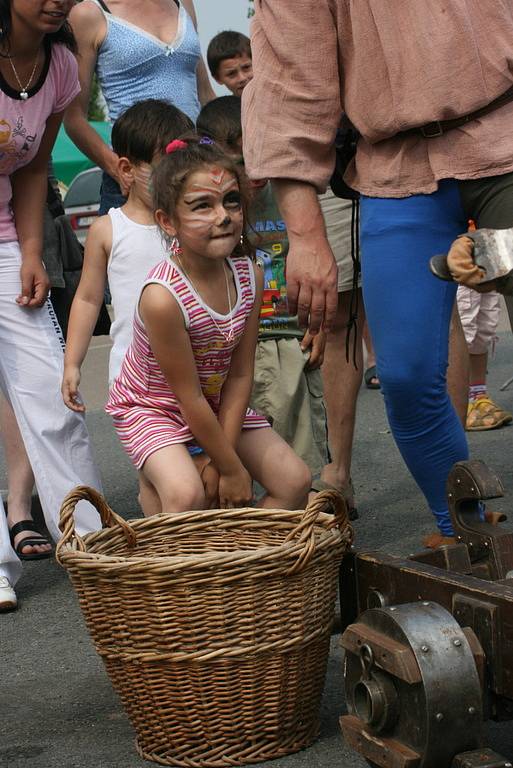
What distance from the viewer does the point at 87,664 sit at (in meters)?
3.81

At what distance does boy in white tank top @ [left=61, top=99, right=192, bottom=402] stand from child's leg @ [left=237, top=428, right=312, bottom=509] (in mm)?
689

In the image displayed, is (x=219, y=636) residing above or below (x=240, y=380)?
below

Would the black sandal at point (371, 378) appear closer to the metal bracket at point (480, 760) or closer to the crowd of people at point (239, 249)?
the crowd of people at point (239, 249)

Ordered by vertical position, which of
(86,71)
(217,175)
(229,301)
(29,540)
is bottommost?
(29,540)

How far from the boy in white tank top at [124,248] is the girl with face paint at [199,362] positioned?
0.40 m

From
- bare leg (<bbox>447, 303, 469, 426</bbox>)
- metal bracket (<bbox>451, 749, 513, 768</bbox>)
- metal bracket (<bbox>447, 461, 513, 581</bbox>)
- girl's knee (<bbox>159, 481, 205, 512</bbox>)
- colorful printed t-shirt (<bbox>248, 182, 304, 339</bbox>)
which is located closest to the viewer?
metal bracket (<bbox>451, 749, 513, 768</bbox>)

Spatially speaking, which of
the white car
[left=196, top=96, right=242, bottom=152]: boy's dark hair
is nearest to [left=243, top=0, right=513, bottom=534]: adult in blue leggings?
[left=196, top=96, right=242, bottom=152]: boy's dark hair

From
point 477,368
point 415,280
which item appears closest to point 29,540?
point 415,280

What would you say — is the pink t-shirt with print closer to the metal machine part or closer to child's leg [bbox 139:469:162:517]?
child's leg [bbox 139:469:162:517]

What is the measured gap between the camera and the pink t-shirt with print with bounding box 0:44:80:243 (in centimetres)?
440

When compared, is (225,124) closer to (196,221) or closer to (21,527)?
(196,221)

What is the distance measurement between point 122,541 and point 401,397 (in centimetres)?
89

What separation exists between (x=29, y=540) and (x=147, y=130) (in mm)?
1659

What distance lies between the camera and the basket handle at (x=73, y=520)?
2.98 meters
